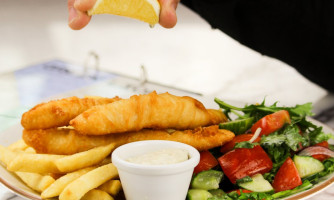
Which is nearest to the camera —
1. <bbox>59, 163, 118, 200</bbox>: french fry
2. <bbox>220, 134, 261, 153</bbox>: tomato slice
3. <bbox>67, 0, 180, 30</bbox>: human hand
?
<bbox>59, 163, 118, 200</bbox>: french fry

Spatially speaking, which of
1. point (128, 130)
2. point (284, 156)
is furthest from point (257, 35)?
point (128, 130)

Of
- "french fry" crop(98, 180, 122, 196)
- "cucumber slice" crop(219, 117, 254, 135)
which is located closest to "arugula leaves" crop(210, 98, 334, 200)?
"cucumber slice" crop(219, 117, 254, 135)

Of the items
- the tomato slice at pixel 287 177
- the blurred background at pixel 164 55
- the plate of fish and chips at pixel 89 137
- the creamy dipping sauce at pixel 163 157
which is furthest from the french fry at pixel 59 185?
the blurred background at pixel 164 55

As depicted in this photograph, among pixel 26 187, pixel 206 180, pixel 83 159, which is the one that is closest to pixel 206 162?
pixel 206 180

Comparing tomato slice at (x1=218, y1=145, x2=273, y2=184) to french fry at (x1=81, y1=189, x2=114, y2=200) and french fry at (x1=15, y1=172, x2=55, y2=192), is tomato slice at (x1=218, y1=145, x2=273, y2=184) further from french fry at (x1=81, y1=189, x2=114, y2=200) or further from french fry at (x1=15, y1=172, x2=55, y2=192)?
french fry at (x1=15, y1=172, x2=55, y2=192)

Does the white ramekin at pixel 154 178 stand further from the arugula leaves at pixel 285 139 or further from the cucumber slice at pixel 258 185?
the cucumber slice at pixel 258 185
